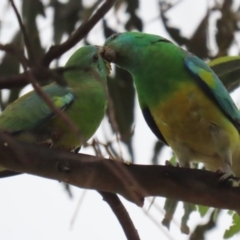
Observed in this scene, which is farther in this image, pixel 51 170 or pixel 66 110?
pixel 66 110

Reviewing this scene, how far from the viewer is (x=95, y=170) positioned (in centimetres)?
129

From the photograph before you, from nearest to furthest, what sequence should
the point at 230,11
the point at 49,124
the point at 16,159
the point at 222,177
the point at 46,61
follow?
the point at 46,61, the point at 16,159, the point at 222,177, the point at 49,124, the point at 230,11

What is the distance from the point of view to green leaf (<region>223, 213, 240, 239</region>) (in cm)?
197

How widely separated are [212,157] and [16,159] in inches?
39.4

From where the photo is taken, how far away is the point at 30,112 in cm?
203

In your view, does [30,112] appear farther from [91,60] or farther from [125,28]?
[125,28]

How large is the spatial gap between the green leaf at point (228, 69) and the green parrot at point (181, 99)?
7cm

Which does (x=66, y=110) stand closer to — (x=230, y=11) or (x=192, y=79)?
(x=192, y=79)

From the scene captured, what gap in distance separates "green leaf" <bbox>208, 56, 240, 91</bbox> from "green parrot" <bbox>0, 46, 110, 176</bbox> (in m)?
0.43

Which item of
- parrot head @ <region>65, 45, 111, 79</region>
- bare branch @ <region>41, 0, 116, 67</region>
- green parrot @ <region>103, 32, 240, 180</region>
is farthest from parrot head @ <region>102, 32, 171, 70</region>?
bare branch @ <region>41, 0, 116, 67</region>

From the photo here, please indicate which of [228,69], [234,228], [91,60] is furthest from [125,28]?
[234,228]

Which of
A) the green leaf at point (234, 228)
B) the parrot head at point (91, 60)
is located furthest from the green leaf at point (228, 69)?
the green leaf at point (234, 228)

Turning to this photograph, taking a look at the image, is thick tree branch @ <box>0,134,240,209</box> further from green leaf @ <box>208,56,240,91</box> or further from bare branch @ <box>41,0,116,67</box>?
green leaf @ <box>208,56,240,91</box>

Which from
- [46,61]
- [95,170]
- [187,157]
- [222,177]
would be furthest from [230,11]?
[46,61]
